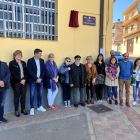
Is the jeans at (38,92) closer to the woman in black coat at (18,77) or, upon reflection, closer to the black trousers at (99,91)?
the woman in black coat at (18,77)

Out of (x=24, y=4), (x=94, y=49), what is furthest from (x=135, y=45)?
(x=24, y=4)

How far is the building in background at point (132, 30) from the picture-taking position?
29562 millimetres

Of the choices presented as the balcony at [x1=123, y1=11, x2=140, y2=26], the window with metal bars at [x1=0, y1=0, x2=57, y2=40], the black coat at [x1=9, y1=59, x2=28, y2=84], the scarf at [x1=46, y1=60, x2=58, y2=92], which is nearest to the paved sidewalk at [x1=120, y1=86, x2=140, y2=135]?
the scarf at [x1=46, y1=60, x2=58, y2=92]

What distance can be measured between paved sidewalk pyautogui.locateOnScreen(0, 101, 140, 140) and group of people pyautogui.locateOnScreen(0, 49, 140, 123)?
288 millimetres

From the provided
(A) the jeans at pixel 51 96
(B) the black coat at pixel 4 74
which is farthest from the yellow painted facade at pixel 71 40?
(A) the jeans at pixel 51 96

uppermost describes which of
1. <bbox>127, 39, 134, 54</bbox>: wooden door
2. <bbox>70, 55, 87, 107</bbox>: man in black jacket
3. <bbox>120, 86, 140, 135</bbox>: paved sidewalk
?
<bbox>127, 39, 134, 54</bbox>: wooden door

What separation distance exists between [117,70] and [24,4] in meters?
3.87

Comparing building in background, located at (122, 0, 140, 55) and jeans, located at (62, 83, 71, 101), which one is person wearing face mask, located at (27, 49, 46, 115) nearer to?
jeans, located at (62, 83, 71, 101)

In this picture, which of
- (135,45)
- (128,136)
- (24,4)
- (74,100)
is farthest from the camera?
(135,45)

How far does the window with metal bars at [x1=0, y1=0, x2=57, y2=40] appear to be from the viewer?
4.32 meters

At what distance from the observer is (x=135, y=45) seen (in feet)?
98.9

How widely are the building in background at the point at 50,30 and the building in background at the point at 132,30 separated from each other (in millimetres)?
26227

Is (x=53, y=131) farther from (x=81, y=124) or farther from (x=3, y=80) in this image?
(x=3, y=80)

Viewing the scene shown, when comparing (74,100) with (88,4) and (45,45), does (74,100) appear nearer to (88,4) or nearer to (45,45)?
(45,45)
